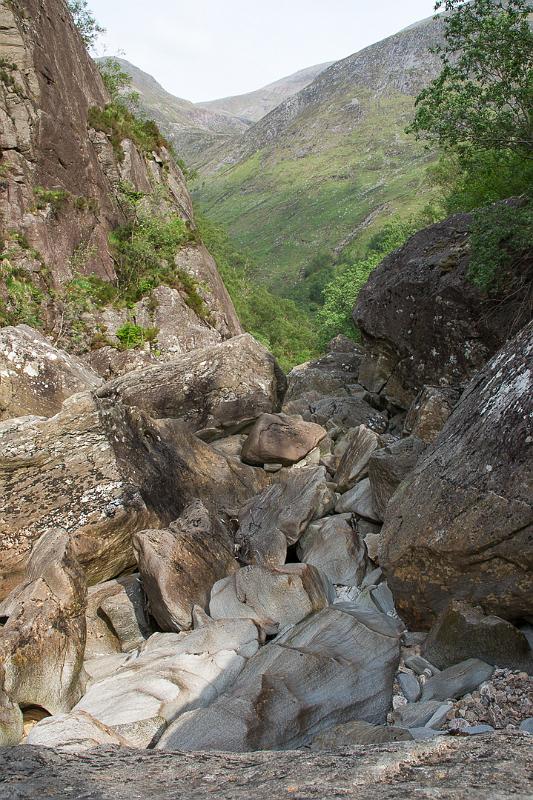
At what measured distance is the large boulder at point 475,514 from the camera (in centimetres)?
690

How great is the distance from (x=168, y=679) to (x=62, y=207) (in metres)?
21.1

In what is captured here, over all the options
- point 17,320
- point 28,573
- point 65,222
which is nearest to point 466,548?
point 28,573

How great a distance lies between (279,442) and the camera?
43.7 feet

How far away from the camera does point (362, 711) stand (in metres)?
6.31

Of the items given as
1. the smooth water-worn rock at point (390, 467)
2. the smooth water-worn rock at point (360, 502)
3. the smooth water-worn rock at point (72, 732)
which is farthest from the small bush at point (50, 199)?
the smooth water-worn rock at point (72, 732)

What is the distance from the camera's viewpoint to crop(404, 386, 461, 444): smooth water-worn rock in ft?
36.9

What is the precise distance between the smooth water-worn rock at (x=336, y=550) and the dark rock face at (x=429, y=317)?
568 centimetres

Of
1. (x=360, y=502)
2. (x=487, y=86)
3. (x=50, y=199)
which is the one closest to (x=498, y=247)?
(x=487, y=86)

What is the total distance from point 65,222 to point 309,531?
1851 centimetres

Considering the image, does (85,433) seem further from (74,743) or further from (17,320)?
(17,320)

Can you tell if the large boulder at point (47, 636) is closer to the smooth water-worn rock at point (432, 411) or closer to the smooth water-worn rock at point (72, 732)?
the smooth water-worn rock at point (72, 732)

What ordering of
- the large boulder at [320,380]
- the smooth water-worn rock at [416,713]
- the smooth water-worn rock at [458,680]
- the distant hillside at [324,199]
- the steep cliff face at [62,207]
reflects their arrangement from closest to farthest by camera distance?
the smooth water-worn rock at [416,713], the smooth water-worn rock at [458,680], the large boulder at [320,380], the steep cliff face at [62,207], the distant hillside at [324,199]

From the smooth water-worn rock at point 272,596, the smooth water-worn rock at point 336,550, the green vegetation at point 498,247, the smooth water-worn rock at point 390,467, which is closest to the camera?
the smooth water-worn rock at point 272,596

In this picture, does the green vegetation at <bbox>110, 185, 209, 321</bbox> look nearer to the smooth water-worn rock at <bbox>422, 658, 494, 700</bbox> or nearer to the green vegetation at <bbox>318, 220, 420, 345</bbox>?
the green vegetation at <bbox>318, 220, 420, 345</bbox>
